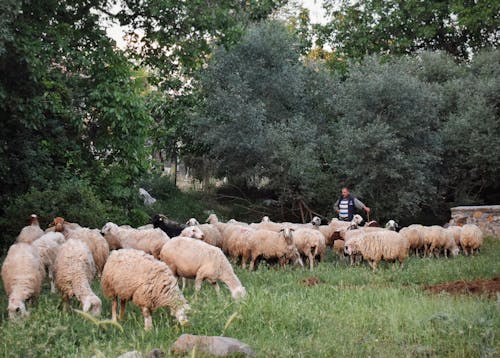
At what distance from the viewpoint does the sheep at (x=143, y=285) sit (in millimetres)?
8453

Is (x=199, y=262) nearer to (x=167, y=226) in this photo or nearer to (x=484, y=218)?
(x=167, y=226)

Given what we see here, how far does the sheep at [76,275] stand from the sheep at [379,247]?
22.0ft

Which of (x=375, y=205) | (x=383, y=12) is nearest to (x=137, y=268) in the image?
(x=375, y=205)

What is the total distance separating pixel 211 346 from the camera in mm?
6680

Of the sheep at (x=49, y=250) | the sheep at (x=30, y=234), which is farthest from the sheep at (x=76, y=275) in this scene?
the sheep at (x=30, y=234)

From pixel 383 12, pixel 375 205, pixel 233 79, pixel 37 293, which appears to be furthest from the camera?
pixel 383 12

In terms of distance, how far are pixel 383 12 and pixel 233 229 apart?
23141 mm

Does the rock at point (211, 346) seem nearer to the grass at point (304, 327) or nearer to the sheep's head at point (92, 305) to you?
the grass at point (304, 327)

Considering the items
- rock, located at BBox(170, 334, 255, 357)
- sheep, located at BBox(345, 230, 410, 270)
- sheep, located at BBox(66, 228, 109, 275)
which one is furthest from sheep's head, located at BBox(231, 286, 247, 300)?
sheep, located at BBox(345, 230, 410, 270)

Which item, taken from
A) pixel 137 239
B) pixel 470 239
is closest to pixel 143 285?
pixel 137 239

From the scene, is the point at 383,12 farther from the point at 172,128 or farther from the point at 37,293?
the point at 37,293

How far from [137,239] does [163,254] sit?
262 centimetres

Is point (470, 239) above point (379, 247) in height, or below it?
below

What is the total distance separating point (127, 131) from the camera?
2028 centimetres
